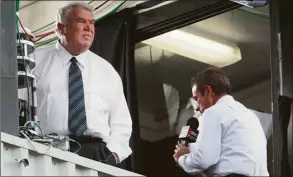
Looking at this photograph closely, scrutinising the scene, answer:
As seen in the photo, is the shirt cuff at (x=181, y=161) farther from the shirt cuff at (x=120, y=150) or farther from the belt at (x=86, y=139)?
the belt at (x=86, y=139)

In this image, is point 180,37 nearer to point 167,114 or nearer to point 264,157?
point 167,114

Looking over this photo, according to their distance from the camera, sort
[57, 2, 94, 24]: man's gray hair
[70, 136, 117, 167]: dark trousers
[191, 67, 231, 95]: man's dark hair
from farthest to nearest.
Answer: [57, 2, 94, 24]: man's gray hair, [191, 67, 231, 95]: man's dark hair, [70, 136, 117, 167]: dark trousers

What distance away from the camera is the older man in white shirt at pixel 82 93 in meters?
4.81

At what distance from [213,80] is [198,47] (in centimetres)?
42

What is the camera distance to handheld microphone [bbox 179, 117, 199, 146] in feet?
16.2

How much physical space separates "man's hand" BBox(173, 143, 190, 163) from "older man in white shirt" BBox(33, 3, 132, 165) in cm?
23

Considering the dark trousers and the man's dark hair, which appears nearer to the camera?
the dark trousers

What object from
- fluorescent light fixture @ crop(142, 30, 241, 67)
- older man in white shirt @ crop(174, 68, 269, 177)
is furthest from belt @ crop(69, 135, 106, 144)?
fluorescent light fixture @ crop(142, 30, 241, 67)

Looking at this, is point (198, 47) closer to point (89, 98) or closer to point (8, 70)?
point (89, 98)

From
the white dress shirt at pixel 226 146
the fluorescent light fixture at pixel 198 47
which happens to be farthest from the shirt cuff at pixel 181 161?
the fluorescent light fixture at pixel 198 47

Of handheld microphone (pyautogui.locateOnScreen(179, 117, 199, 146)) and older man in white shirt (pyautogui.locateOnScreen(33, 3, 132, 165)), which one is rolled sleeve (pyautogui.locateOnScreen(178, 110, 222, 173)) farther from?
older man in white shirt (pyautogui.locateOnScreen(33, 3, 132, 165))

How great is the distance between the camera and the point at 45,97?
4.88 meters

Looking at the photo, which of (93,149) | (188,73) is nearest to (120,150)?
(93,149)

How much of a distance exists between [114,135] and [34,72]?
483 mm
